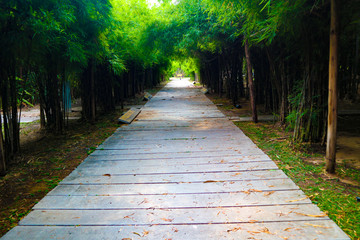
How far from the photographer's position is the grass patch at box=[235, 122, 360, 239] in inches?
88.1

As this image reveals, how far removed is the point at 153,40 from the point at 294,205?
9.12 m

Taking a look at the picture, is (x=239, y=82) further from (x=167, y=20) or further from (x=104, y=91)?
(x=104, y=91)

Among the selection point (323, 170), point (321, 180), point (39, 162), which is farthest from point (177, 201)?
point (39, 162)

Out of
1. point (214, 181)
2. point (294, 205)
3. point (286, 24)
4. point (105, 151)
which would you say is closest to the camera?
point (294, 205)

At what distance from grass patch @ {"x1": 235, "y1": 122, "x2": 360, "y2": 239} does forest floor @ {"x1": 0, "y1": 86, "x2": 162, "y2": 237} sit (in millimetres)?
2605

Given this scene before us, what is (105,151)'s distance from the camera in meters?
4.28

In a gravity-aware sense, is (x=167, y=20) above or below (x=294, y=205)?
above

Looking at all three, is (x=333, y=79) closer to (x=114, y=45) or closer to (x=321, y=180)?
(x=321, y=180)

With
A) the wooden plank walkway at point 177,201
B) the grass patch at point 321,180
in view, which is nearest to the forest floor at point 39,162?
the wooden plank walkway at point 177,201

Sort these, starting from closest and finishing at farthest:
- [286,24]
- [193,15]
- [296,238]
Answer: [296,238] < [286,24] < [193,15]

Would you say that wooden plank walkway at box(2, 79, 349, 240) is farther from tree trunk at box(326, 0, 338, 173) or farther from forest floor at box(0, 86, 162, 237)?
tree trunk at box(326, 0, 338, 173)

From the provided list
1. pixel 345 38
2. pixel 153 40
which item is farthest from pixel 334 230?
pixel 153 40

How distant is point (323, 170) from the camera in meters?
3.26

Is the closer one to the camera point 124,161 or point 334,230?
point 334,230
